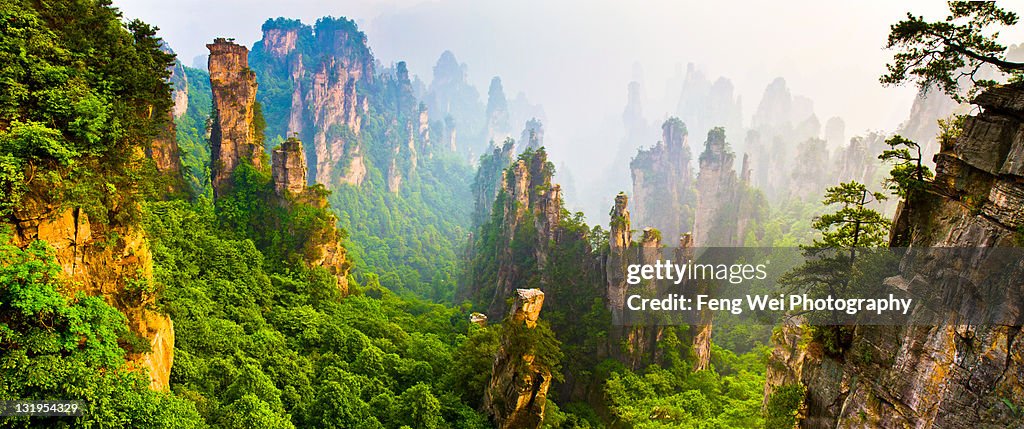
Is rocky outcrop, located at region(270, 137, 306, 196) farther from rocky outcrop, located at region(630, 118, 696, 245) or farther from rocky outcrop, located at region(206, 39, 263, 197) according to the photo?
rocky outcrop, located at region(630, 118, 696, 245)

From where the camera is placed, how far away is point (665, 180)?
3095 inches

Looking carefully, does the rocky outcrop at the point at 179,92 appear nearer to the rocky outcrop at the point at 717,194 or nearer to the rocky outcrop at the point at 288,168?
the rocky outcrop at the point at 288,168

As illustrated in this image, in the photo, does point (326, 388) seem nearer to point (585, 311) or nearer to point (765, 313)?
point (585, 311)

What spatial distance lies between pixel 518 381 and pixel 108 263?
13.3 metres

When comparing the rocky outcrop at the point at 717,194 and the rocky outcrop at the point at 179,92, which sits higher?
the rocky outcrop at the point at 179,92

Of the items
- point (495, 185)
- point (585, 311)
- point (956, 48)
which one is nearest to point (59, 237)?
point (956, 48)

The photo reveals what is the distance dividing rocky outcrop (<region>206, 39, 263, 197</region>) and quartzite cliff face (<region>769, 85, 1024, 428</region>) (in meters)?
33.2

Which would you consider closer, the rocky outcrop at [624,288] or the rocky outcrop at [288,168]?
the rocky outcrop at [288,168]

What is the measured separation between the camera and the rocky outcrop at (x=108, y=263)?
9172 mm

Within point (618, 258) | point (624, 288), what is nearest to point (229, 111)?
point (618, 258)

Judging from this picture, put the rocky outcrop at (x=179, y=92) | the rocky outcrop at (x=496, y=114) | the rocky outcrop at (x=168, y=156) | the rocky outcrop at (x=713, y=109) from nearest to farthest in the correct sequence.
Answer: the rocky outcrop at (x=168, y=156), the rocky outcrop at (x=179, y=92), the rocky outcrop at (x=713, y=109), the rocky outcrop at (x=496, y=114)

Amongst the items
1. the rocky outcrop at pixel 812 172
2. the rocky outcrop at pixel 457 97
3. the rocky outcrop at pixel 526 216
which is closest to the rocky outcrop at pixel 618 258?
the rocky outcrop at pixel 526 216

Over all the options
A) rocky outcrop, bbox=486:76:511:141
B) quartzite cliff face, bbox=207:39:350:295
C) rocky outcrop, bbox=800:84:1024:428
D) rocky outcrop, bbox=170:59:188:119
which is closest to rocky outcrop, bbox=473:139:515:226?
rocky outcrop, bbox=170:59:188:119

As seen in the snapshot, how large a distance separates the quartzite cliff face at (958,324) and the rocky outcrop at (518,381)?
398 inches
